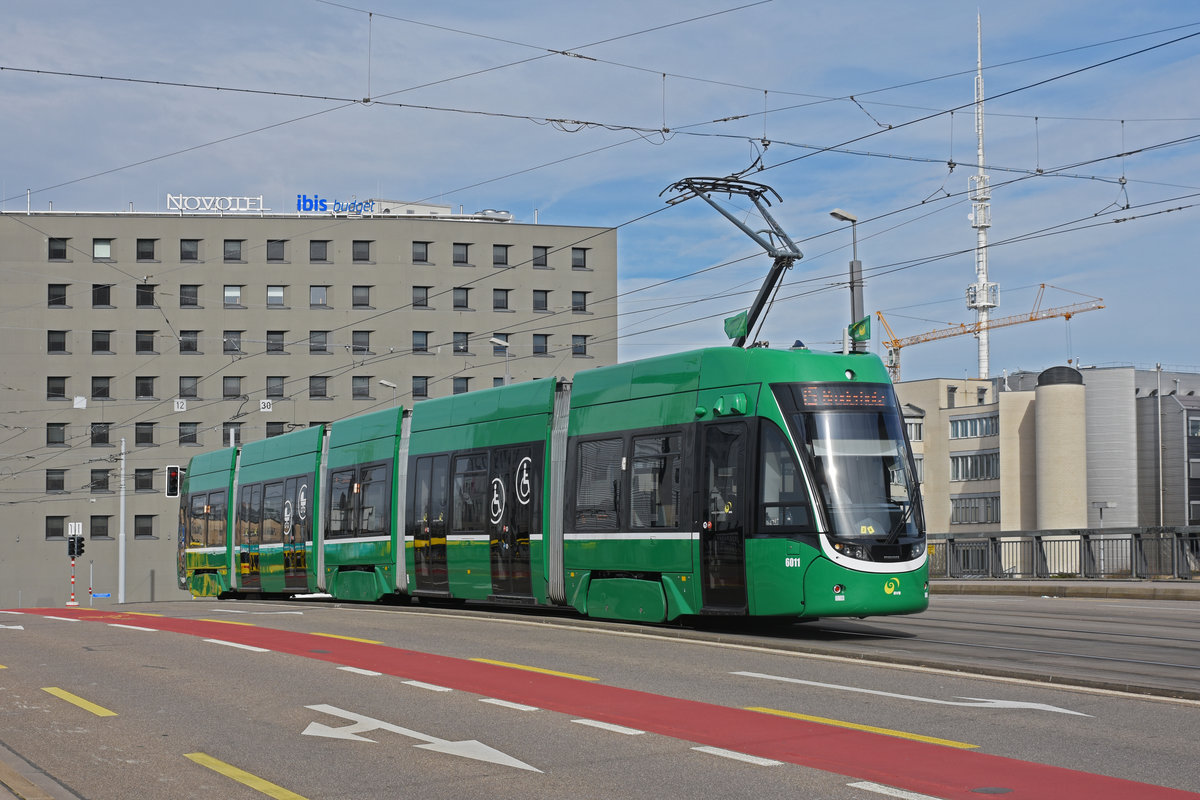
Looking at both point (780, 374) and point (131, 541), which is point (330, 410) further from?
point (780, 374)

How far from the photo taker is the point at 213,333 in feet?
286

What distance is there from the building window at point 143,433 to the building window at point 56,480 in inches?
180

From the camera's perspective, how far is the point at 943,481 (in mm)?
109438

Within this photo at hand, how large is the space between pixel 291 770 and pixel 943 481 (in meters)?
105

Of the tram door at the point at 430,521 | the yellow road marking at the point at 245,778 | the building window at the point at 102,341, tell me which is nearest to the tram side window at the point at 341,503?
the tram door at the point at 430,521

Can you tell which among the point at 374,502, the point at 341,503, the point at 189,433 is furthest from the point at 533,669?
the point at 189,433

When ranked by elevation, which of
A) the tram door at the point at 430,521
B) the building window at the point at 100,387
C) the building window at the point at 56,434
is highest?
the building window at the point at 100,387

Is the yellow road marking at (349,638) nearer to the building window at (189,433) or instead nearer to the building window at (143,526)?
the building window at (143,526)

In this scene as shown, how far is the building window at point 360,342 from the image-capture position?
292 feet

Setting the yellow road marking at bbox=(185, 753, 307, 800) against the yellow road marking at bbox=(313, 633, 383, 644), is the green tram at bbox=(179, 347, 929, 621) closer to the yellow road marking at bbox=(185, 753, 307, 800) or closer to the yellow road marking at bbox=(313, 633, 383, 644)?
the yellow road marking at bbox=(313, 633, 383, 644)

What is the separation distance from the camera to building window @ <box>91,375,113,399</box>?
3351 inches

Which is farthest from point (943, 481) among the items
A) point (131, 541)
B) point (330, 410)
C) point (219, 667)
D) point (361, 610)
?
point (219, 667)

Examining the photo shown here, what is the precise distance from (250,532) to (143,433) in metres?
56.0

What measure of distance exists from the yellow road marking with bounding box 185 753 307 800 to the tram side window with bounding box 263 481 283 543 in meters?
22.8
